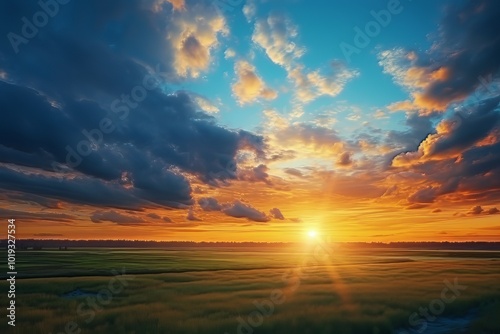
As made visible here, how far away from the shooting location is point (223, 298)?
25.1 meters

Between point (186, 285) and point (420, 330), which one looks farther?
point (186, 285)

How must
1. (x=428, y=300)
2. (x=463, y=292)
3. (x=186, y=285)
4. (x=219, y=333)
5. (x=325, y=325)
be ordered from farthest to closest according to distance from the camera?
(x=186, y=285), (x=463, y=292), (x=428, y=300), (x=325, y=325), (x=219, y=333)

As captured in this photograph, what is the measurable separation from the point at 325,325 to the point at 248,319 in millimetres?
4423

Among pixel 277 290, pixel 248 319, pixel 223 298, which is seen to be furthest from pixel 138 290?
pixel 248 319

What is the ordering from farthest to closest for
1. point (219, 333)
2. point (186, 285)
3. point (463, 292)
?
point (186, 285) < point (463, 292) < point (219, 333)

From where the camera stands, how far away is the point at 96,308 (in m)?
21.8

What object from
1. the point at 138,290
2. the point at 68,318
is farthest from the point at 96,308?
the point at 138,290

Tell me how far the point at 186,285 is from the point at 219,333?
17037 millimetres

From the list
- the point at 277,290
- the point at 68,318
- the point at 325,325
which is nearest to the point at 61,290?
the point at 68,318

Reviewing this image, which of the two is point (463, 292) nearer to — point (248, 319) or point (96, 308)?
point (248, 319)

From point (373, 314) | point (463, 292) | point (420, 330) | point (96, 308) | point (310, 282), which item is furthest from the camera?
point (310, 282)

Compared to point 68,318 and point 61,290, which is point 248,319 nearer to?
point 68,318

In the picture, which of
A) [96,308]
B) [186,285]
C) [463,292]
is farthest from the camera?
[186,285]

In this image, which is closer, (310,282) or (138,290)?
(138,290)
